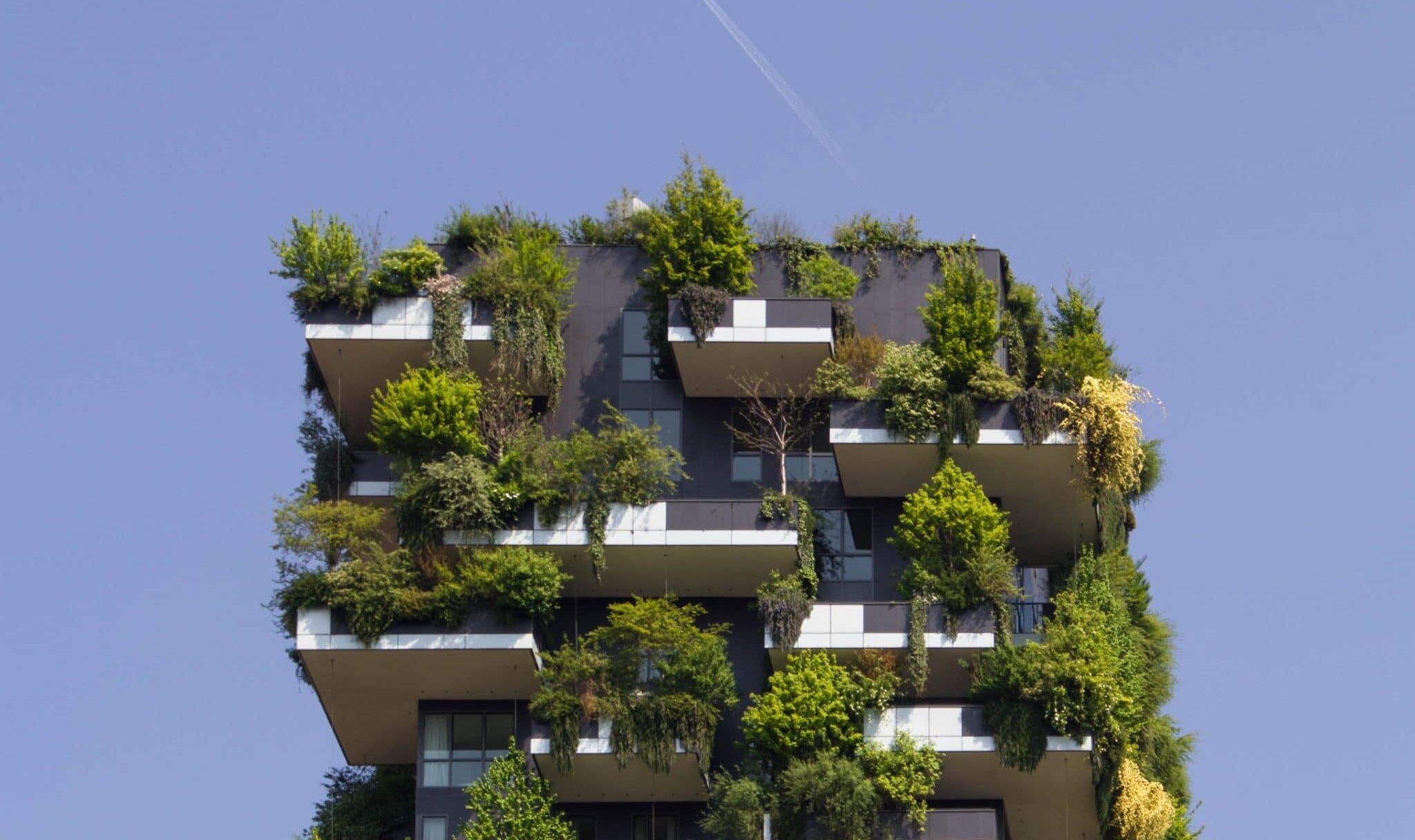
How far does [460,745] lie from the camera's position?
218 ft

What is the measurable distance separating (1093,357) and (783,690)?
10807mm

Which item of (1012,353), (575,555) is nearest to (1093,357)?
(1012,353)

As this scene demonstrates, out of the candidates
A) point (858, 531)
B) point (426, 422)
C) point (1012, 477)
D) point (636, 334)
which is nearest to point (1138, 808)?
point (1012, 477)

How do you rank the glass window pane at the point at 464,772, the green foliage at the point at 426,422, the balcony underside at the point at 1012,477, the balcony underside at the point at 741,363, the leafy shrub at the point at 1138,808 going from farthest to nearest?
the balcony underside at the point at 741,363, the balcony underside at the point at 1012,477, the glass window pane at the point at 464,772, the green foliage at the point at 426,422, the leafy shrub at the point at 1138,808

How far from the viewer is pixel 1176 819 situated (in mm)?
66500

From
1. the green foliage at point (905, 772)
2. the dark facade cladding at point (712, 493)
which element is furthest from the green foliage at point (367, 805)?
the green foliage at point (905, 772)

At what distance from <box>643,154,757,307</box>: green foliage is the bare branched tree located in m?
2.20

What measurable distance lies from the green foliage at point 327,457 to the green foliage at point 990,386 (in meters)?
14.0

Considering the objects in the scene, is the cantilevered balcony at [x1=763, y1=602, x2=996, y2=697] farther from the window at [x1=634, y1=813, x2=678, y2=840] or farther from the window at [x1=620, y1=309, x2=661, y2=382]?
the window at [x1=620, y1=309, x2=661, y2=382]

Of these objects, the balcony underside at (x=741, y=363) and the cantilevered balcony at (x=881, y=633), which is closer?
the cantilevered balcony at (x=881, y=633)

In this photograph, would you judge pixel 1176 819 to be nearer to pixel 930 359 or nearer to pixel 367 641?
pixel 930 359

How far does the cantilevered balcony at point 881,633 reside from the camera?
64.9 metres

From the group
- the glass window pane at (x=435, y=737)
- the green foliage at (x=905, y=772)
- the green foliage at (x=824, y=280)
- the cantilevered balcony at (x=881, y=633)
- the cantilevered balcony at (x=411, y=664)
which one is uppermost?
the green foliage at (x=824, y=280)

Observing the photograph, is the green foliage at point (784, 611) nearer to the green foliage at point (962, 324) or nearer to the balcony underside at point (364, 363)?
the green foliage at point (962, 324)
